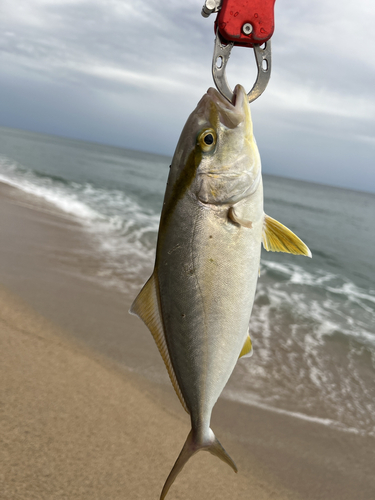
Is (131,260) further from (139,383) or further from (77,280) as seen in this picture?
(139,383)

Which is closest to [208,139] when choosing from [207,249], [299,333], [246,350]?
[207,249]

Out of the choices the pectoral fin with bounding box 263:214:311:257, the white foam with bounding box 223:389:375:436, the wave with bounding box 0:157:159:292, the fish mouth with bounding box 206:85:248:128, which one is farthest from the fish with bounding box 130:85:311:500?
the wave with bounding box 0:157:159:292

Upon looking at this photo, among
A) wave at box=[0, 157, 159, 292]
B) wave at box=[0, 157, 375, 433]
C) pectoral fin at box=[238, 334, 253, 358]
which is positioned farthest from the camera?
wave at box=[0, 157, 159, 292]

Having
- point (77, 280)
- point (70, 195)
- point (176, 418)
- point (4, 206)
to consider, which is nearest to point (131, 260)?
point (77, 280)

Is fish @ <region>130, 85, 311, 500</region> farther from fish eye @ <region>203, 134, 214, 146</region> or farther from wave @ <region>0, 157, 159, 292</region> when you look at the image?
wave @ <region>0, 157, 159, 292</region>

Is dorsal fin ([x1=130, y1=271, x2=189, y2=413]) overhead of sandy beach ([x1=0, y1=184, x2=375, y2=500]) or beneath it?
overhead

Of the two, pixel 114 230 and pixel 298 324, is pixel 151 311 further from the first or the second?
pixel 114 230
